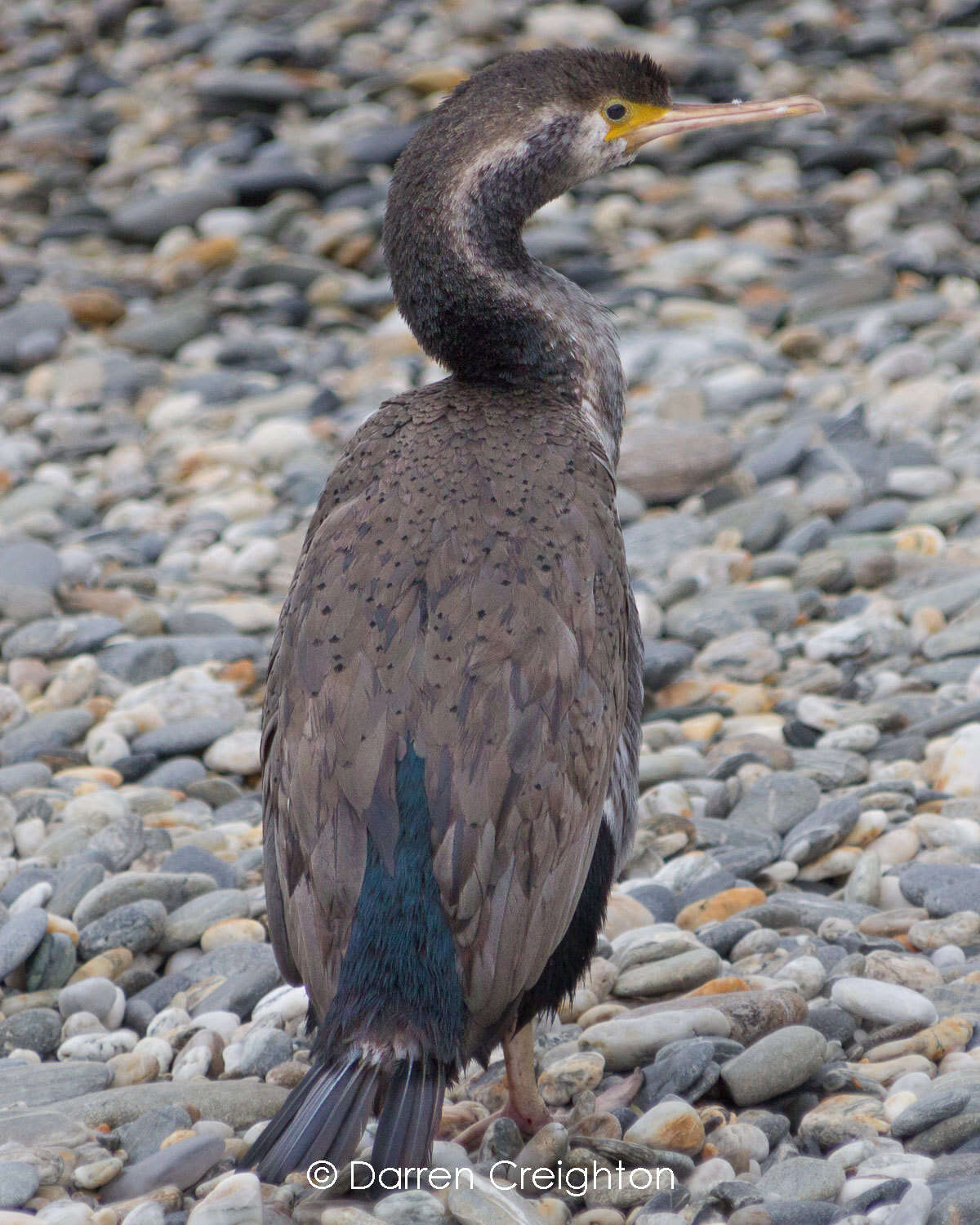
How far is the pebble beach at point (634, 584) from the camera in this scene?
3582mm

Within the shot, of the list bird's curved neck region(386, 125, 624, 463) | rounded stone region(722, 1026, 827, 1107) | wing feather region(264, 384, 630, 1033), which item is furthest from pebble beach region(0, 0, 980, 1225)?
bird's curved neck region(386, 125, 624, 463)

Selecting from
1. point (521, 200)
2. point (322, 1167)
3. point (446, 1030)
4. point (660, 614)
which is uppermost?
point (521, 200)

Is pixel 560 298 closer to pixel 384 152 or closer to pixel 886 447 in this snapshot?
pixel 886 447

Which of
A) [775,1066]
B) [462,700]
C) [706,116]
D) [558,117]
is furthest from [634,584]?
[462,700]

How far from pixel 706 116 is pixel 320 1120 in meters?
3.04

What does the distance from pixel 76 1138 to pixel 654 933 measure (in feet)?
5.32

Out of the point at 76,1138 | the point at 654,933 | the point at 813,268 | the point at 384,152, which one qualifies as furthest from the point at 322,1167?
the point at 384,152

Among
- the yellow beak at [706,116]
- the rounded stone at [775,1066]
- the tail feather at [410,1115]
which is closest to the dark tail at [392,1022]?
the tail feather at [410,1115]

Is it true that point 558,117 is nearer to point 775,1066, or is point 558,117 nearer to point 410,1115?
point 775,1066

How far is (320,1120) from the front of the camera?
306 centimetres

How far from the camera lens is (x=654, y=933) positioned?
14.2ft

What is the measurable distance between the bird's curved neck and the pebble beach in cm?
158

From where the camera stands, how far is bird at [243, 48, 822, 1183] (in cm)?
319

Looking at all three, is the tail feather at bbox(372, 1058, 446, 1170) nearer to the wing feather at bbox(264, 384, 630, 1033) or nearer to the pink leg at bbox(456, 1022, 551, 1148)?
the wing feather at bbox(264, 384, 630, 1033)
